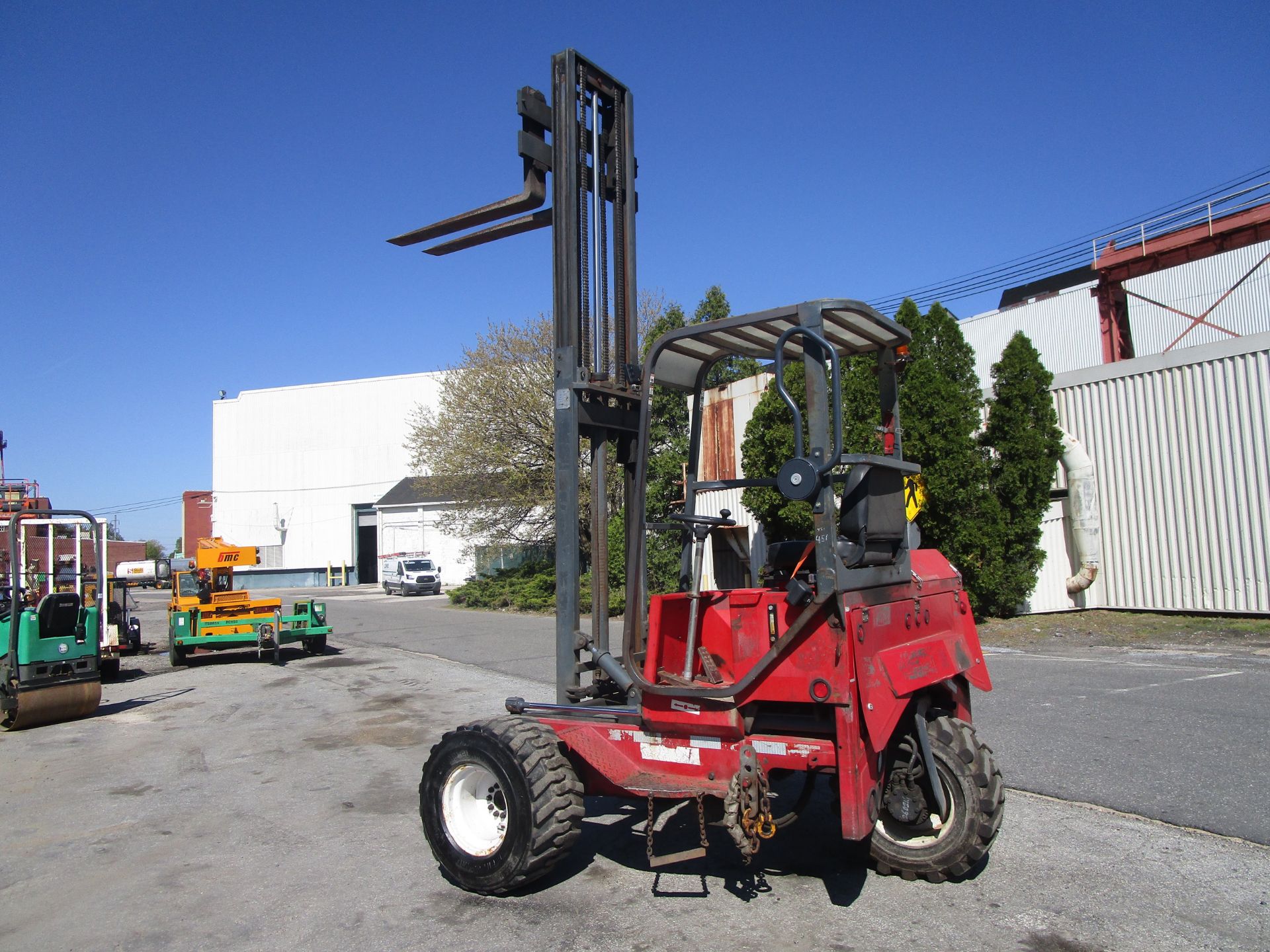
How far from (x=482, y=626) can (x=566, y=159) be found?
721 inches

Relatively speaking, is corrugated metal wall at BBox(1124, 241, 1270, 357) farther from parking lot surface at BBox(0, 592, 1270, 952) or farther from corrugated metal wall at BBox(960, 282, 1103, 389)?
parking lot surface at BBox(0, 592, 1270, 952)

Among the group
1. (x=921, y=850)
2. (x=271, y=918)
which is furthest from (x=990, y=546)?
(x=271, y=918)

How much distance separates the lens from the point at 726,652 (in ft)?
16.2

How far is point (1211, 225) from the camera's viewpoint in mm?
19531

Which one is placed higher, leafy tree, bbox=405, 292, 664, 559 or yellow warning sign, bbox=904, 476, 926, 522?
leafy tree, bbox=405, 292, 664, 559

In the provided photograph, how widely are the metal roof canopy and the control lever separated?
82cm

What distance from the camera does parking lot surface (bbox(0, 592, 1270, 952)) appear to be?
4.24 m

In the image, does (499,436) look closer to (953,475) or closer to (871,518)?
(953,475)

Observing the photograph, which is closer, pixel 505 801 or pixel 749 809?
pixel 749 809

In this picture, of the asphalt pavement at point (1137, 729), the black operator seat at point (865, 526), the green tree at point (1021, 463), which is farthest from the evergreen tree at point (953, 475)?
the black operator seat at point (865, 526)

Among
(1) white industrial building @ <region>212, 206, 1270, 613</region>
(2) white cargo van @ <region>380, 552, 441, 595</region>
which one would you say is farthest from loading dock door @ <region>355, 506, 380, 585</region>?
(1) white industrial building @ <region>212, 206, 1270, 613</region>

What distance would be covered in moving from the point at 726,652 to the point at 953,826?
4.83 feet

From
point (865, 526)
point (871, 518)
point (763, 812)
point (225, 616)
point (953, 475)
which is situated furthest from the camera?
point (225, 616)

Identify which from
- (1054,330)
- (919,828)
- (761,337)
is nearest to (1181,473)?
(919,828)
